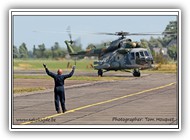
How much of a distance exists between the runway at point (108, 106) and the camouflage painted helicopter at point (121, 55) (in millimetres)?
662

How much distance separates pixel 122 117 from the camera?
15648 mm

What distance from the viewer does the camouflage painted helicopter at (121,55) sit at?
57.2ft

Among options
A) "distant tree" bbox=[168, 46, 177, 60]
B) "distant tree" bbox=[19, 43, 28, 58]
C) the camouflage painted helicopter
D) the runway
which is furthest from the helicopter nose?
"distant tree" bbox=[19, 43, 28, 58]

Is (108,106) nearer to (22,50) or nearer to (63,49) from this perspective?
(63,49)

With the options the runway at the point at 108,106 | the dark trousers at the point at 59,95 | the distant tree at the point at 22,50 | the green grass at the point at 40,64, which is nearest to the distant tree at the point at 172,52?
the runway at the point at 108,106

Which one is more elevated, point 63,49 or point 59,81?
point 63,49

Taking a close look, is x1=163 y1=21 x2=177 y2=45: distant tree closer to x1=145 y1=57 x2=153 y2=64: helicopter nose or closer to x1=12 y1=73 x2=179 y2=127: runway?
x1=12 y1=73 x2=179 y2=127: runway

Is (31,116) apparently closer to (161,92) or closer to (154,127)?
(154,127)

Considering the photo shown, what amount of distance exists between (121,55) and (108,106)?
28.7 feet

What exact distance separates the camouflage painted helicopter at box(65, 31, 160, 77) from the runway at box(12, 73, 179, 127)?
26.1 inches

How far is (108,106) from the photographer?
59.9ft

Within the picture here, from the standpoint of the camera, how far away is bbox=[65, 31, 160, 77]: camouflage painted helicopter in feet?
57.2

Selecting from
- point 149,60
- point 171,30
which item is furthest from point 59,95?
point 149,60

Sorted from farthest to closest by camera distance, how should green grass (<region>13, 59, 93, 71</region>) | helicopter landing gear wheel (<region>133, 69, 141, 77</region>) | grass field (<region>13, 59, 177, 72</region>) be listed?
1. helicopter landing gear wheel (<region>133, 69, 141, 77</region>)
2. green grass (<region>13, 59, 93, 71</region>)
3. grass field (<region>13, 59, 177, 72</region>)
